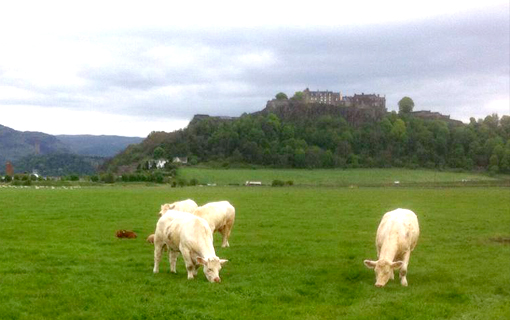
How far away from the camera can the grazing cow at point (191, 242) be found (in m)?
16.2

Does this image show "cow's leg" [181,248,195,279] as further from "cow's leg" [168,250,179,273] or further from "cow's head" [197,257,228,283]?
"cow's leg" [168,250,179,273]

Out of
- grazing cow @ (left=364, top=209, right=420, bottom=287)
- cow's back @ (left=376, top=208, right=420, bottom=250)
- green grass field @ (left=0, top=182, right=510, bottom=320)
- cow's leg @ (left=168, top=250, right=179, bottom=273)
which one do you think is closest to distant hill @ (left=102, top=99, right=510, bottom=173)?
green grass field @ (left=0, top=182, right=510, bottom=320)

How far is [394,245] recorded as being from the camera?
55.2 ft

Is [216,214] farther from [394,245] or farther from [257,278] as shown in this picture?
[394,245]

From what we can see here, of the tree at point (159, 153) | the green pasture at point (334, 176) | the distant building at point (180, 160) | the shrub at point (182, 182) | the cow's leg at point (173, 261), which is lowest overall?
the shrub at point (182, 182)

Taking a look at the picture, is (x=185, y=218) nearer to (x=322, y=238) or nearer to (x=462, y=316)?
(x=462, y=316)

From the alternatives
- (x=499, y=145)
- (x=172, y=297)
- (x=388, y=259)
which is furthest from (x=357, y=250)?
(x=499, y=145)

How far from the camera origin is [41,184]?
11244cm

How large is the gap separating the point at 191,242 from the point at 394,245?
16.5 feet

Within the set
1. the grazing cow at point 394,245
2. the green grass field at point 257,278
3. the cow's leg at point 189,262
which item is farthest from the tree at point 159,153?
the cow's leg at point 189,262

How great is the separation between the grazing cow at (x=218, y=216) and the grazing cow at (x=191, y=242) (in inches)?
191

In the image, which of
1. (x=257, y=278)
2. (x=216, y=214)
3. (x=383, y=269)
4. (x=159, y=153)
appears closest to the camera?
(x=383, y=269)

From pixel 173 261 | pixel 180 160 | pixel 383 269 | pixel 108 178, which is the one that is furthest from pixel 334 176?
pixel 383 269

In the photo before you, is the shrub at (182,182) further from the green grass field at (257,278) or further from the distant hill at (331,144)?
the green grass field at (257,278)
